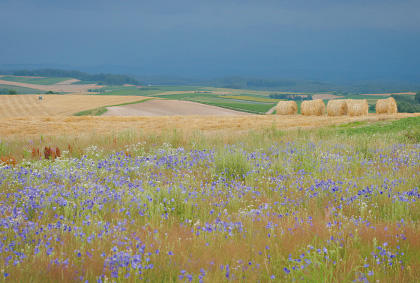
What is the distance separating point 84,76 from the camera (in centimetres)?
13662

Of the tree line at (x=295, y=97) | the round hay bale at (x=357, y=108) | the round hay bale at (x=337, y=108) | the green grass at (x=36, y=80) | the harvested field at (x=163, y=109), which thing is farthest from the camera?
the green grass at (x=36, y=80)

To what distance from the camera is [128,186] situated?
6.93 m

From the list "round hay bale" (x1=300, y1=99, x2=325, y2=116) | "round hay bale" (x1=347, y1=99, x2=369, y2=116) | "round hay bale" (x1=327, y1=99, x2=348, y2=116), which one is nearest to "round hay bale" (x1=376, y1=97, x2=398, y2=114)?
"round hay bale" (x1=347, y1=99, x2=369, y2=116)

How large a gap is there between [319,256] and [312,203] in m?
2.32

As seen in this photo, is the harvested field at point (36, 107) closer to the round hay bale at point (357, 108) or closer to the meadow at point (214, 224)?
the round hay bale at point (357, 108)

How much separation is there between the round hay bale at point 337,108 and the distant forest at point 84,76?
10269cm

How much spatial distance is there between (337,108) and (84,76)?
120 metres

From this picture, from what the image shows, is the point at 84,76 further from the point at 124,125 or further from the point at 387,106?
the point at 387,106

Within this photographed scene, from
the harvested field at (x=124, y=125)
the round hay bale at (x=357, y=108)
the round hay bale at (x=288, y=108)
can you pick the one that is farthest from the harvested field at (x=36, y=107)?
the round hay bale at (x=357, y=108)

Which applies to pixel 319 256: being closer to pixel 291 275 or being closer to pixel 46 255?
pixel 291 275

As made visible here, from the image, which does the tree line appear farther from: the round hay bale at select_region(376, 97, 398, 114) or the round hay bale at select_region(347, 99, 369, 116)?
the round hay bale at select_region(347, 99, 369, 116)

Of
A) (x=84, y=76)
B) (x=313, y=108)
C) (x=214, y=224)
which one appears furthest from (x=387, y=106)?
(x=84, y=76)

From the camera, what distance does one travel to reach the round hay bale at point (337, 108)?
107 ft

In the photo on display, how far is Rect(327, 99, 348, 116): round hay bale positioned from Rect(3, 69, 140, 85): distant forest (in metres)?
103
